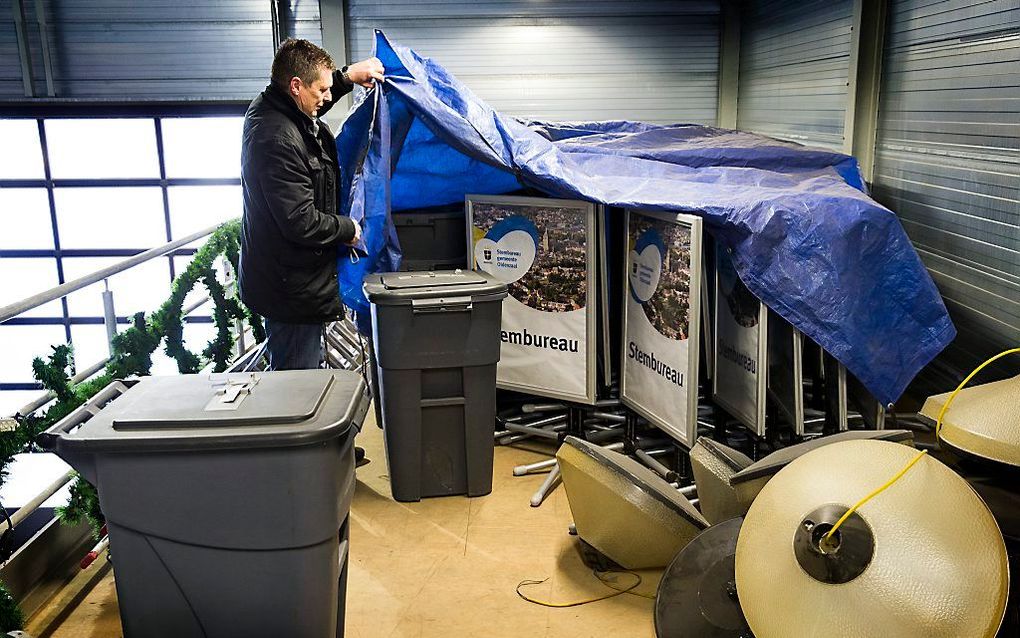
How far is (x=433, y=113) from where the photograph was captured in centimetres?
377

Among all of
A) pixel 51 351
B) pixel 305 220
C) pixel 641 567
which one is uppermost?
pixel 305 220

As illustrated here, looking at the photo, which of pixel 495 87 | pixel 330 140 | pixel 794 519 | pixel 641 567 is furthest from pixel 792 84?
pixel 794 519

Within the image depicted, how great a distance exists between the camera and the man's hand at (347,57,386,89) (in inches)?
149

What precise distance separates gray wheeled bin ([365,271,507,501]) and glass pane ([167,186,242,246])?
5211 millimetres

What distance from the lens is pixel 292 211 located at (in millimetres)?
3242

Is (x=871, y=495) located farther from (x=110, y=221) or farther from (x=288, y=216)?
(x=110, y=221)

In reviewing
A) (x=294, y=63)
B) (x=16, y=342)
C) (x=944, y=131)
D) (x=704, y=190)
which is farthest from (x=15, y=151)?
(x=944, y=131)

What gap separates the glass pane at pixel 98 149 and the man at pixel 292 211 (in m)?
5.54

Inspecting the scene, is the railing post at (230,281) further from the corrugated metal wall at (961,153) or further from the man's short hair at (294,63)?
the corrugated metal wall at (961,153)

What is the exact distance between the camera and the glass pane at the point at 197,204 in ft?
28.5

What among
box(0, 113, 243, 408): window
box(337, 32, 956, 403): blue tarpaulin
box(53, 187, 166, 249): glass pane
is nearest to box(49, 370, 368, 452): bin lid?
box(337, 32, 956, 403): blue tarpaulin

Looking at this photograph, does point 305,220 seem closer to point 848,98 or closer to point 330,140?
point 330,140

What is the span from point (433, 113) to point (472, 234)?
63cm

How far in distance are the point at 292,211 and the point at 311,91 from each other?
0.51 meters
